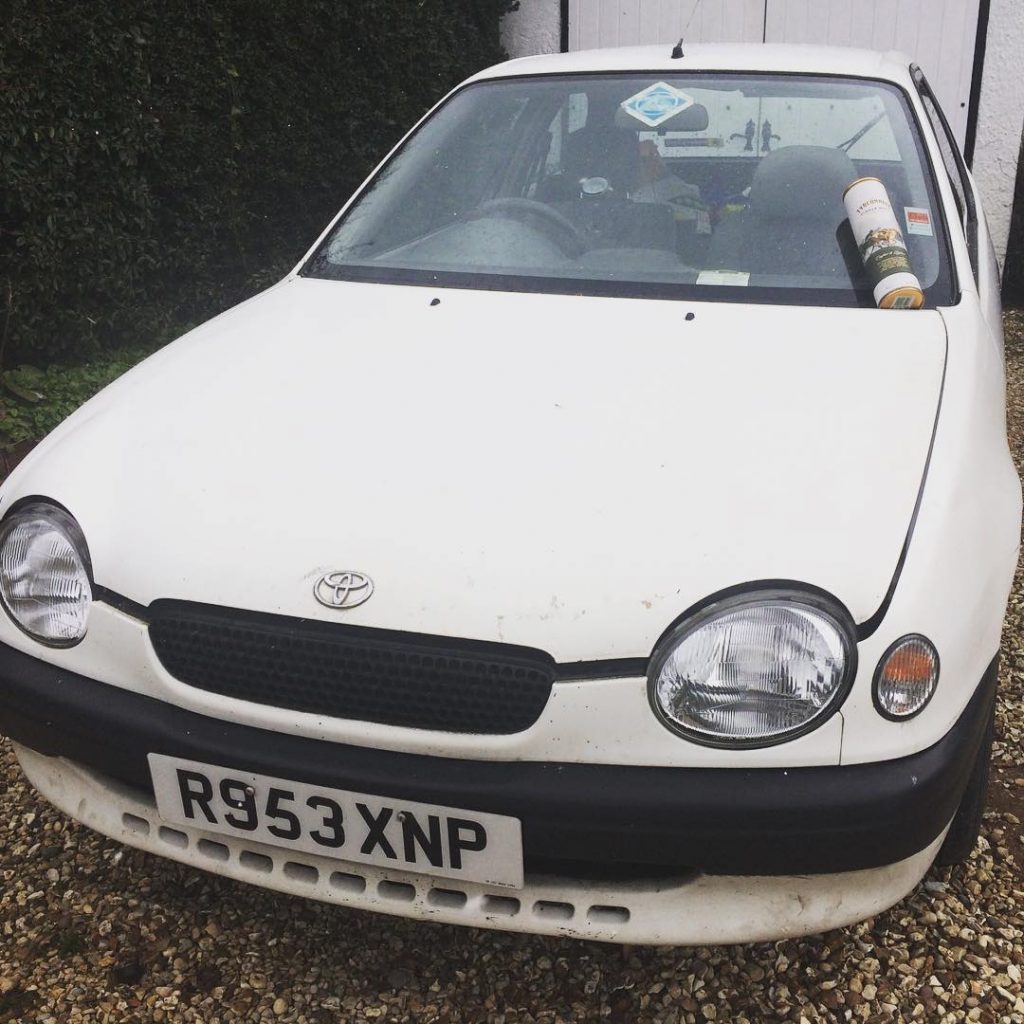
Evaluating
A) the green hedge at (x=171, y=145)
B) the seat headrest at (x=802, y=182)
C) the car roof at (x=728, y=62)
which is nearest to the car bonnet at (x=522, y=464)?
the seat headrest at (x=802, y=182)

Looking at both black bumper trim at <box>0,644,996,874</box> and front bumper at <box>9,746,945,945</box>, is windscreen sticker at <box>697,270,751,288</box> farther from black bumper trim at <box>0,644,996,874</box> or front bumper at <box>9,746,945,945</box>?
front bumper at <box>9,746,945,945</box>

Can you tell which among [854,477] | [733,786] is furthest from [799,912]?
[854,477]

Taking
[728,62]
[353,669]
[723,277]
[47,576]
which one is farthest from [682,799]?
[728,62]

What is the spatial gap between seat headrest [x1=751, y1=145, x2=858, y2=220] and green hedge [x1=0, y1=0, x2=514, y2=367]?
2.77m

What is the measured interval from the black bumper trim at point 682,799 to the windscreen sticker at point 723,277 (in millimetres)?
1053

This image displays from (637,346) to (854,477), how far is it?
58 cm

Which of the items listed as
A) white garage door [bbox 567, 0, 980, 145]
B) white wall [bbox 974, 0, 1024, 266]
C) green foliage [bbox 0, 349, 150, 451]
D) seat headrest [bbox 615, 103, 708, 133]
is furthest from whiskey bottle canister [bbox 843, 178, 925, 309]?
white garage door [bbox 567, 0, 980, 145]

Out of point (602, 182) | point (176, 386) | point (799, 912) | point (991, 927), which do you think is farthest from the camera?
point (602, 182)

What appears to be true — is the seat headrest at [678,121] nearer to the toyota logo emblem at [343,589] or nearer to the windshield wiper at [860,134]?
the windshield wiper at [860,134]

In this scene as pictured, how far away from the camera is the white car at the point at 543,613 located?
1.45 metres

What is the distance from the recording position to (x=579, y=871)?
1.59m

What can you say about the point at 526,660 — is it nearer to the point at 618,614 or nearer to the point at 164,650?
the point at 618,614

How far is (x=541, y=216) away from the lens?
2545mm

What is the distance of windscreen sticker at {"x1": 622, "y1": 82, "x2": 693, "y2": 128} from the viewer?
2652mm
